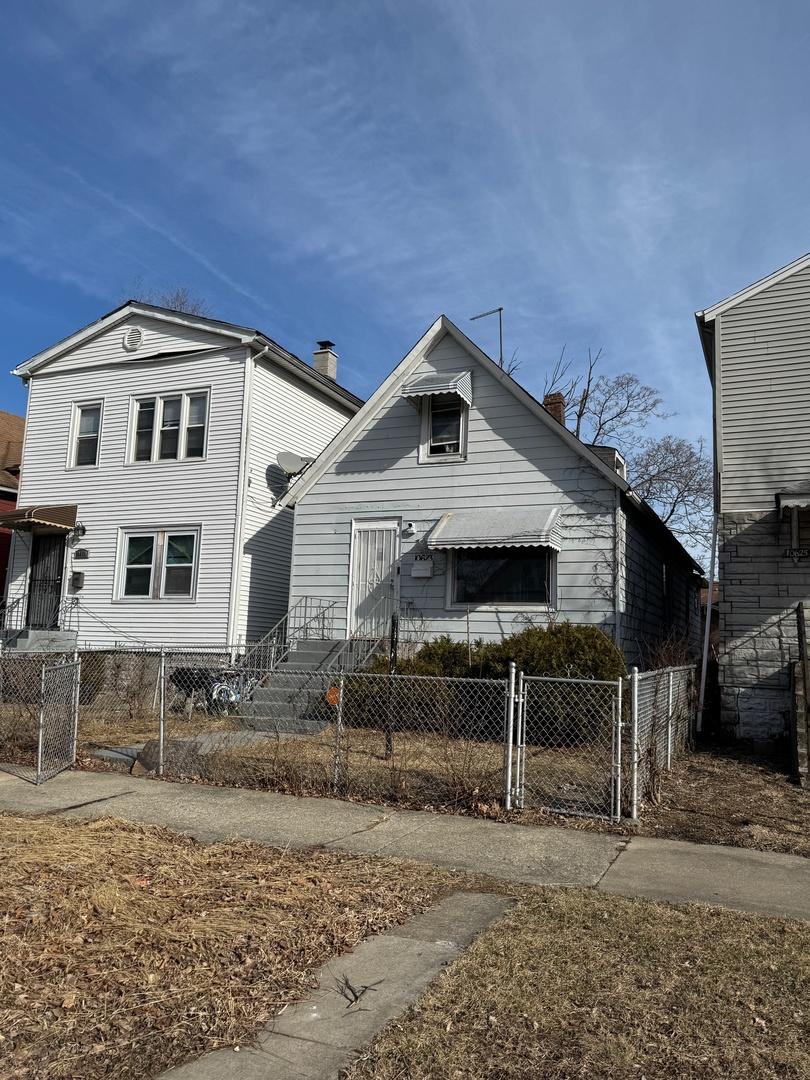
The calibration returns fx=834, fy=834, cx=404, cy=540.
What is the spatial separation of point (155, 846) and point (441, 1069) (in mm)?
3655

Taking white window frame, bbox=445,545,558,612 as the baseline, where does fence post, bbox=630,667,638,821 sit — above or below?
below

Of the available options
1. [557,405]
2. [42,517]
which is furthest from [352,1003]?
[42,517]

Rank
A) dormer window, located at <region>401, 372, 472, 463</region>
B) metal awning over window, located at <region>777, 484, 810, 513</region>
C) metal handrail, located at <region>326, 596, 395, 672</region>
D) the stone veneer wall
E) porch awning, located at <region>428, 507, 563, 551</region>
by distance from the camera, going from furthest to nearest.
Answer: dormer window, located at <region>401, 372, 472, 463</region>, metal handrail, located at <region>326, 596, 395, 672</region>, porch awning, located at <region>428, 507, 563, 551</region>, the stone veneer wall, metal awning over window, located at <region>777, 484, 810, 513</region>

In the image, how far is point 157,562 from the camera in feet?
60.6

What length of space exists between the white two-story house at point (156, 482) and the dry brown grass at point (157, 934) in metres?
11.7

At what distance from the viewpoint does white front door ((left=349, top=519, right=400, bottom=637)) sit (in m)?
15.6

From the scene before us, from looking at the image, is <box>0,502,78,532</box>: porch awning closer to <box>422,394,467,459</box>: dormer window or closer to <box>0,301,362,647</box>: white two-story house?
<box>0,301,362,647</box>: white two-story house

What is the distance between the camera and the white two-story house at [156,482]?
18.0m

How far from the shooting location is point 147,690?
1619 centimetres

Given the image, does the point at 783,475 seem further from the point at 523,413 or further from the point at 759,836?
the point at 759,836

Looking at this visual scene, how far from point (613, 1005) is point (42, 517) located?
17.7 metres

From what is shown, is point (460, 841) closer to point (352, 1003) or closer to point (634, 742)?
point (634, 742)

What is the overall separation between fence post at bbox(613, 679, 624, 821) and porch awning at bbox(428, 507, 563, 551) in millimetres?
6693

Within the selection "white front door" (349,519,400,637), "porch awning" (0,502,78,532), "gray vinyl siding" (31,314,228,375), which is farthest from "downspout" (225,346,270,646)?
"porch awning" (0,502,78,532)
